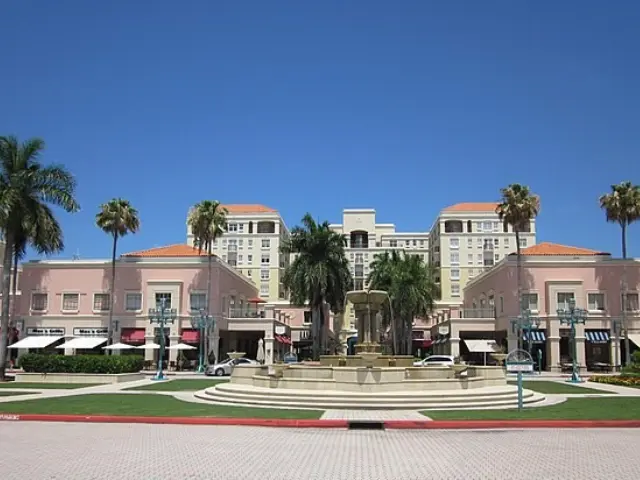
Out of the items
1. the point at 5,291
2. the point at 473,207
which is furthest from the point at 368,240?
the point at 5,291

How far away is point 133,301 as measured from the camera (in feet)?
195

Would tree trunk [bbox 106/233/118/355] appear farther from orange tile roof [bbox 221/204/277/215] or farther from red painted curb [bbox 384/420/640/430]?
orange tile roof [bbox 221/204/277/215]

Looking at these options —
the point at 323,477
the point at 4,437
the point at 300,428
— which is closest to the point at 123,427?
the point at 4,437

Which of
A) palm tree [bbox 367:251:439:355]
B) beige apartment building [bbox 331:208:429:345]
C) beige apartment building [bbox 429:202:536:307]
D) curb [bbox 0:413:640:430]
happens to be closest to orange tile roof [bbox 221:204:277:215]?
beige apartment building [bbox 331:208:429:345]

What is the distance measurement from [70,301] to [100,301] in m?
2.69

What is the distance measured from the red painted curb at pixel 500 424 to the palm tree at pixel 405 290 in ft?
162

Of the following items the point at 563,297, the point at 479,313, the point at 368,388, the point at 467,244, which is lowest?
the point at 368,388

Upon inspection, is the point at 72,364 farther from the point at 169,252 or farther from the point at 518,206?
the point at 518,206

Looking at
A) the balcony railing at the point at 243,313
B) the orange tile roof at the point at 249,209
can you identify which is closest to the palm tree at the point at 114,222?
the balcony railing at the point at 243,313

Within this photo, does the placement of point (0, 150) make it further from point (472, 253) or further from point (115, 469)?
point (472, 253)

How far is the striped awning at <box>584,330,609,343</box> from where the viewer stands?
56.6 meters

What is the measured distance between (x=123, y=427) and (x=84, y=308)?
4532 cm

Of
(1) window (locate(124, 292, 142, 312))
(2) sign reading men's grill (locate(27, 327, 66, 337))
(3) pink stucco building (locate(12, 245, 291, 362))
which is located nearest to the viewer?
(3) pink stucco building (locate(12, 245, 291, 362))

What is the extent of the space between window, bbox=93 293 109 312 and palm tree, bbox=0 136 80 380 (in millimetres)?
19788
